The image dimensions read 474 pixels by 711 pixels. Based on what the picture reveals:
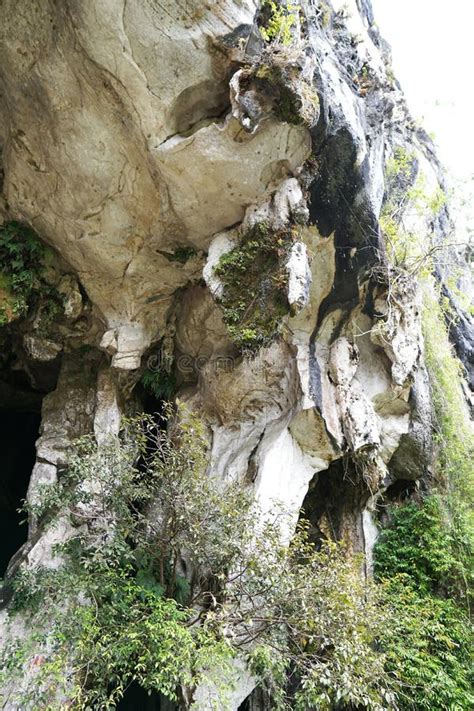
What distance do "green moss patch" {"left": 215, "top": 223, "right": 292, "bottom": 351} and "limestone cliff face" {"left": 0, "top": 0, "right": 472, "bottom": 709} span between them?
0.05 metres

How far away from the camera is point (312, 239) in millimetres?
6691

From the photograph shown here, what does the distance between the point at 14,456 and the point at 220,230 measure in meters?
7.95

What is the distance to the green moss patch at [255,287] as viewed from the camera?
20.1 feet

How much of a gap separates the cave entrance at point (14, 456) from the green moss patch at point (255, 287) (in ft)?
21.7

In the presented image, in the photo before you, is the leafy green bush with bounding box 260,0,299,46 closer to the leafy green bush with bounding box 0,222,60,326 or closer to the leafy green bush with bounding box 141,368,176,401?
the leafy green bush with bounding box 0,222,60,326

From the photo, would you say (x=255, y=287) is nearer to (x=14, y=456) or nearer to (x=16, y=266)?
(x=16, y=266)

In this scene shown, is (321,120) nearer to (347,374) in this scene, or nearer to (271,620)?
(347,374)

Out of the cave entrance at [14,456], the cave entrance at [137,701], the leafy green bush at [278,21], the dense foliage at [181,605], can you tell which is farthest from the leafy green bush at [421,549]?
the cave entrance at [14,456]

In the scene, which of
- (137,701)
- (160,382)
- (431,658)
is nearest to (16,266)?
(160,382)

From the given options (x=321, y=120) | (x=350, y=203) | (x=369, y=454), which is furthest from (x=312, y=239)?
(x=369, y=454)

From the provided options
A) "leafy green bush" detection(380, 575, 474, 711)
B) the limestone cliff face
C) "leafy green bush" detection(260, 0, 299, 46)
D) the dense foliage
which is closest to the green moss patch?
the limestone cliff face

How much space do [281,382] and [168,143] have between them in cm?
349

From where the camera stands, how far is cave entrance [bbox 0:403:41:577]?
10.9 m

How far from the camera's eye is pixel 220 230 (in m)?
6.80
